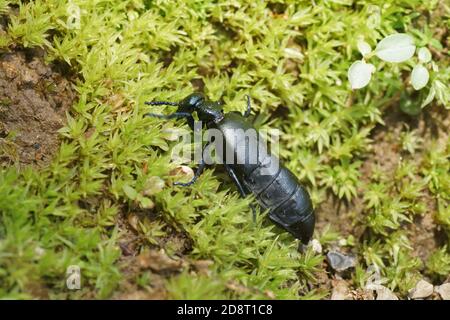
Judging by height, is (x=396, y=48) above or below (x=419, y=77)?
above

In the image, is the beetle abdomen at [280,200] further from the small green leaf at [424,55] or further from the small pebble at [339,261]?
the small green leaf at [424,55]

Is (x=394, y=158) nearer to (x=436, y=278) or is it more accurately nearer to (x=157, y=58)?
(x=436, y=278)

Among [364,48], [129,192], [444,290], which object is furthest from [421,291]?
[129,192]

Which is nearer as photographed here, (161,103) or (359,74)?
(161,103)

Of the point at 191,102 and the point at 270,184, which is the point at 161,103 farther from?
the point at 270,184

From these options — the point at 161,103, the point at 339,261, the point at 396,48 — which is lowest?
the point at 339,261

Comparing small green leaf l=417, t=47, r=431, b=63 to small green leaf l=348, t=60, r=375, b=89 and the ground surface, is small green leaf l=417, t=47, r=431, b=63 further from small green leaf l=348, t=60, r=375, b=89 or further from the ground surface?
small green leaf l=348, t=60, r=375, b=89

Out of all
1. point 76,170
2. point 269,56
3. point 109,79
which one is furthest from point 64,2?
point 269,56
